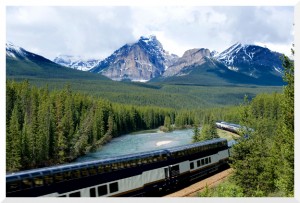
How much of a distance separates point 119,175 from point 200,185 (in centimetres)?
812

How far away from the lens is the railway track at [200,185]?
23.2 metres

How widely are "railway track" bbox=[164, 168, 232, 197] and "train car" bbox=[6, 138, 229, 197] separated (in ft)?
1.82

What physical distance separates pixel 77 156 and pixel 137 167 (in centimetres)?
3034

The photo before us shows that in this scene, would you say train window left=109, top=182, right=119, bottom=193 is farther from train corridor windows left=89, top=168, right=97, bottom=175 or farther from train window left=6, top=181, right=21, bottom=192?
train window left=6, top=181, right=21, bottom=192

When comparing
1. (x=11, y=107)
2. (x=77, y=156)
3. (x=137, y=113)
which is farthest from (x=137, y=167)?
(x=137, y=113)

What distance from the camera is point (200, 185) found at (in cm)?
2584

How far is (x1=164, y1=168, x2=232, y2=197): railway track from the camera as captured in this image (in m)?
23.2

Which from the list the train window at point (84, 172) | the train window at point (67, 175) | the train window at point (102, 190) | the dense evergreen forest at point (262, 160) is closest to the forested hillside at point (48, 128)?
the train window at point (102, 190)

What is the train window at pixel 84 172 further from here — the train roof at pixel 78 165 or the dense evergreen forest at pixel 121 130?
the dense evergreen forest at pixel 121 130

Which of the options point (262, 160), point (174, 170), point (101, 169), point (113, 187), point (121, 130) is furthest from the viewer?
point (121, 130)

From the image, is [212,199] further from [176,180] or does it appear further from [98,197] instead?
[176,180]

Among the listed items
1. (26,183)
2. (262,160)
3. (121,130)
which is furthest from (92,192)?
(121,130)

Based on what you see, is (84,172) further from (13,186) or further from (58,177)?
(13,186)

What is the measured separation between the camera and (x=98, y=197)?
59.9 ft
